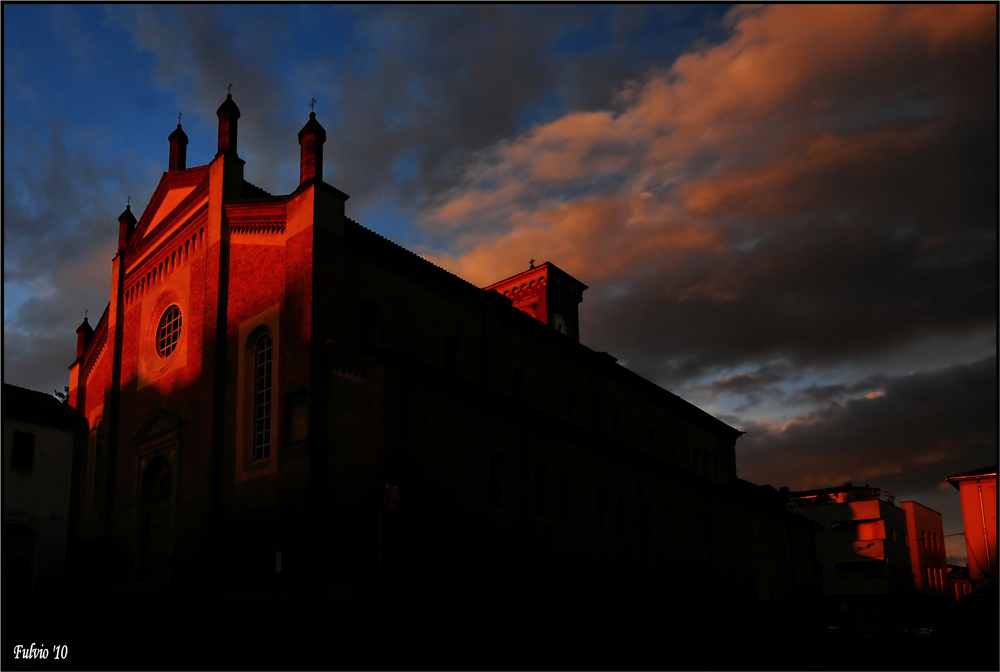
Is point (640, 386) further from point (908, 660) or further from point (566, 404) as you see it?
point (908, 660)

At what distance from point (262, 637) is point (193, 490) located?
1044 cm

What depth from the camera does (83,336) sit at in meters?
34.4

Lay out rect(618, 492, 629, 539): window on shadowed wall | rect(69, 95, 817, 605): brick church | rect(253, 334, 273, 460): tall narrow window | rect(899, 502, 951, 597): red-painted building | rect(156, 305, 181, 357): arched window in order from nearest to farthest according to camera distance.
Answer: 1. rect(69, 95, 817, 605): brick church
2. rect(253, 334, 273, 460): tall narrow window
3. rect(156, 305, 181, 357): arched window
4. rect(618, 492, 629, 539): window on shadowed wall
5. rect(899, 502, 951, 597): red-painted building

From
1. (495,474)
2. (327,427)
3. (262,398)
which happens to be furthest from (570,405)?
(327,427)

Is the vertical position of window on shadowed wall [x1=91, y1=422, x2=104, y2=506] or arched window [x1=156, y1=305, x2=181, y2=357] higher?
arched window [x1=156, y1=305, x2=181, y2=357]

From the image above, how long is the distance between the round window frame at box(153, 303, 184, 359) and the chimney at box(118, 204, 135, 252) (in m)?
5.07

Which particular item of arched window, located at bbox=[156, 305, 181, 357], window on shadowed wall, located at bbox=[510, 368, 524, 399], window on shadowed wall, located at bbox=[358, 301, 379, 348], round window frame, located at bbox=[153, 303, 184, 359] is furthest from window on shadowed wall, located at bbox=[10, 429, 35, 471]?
window on shadowed wall, located at bbox=[510, 368, 524, 399]

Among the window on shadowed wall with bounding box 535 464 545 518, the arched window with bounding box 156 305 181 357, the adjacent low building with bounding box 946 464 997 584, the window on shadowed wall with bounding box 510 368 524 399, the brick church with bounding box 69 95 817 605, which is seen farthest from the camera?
the adjacent low building with bounding box 946 464 997 584

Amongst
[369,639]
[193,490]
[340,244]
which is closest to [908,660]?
[369,639]

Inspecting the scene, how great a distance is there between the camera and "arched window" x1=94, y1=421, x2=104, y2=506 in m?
29.2

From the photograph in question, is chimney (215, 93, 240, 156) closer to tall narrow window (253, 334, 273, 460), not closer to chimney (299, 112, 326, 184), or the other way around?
chimney (299, 112, 326, 184)

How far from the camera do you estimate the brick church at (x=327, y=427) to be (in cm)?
2042

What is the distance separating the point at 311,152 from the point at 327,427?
7973 millimetres

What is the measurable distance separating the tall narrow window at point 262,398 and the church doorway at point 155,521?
487 centimetres
